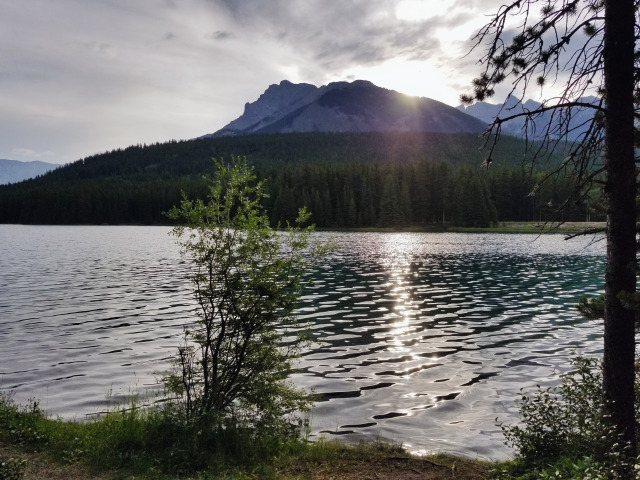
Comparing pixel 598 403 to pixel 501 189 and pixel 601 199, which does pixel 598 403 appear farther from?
pixel 501 189

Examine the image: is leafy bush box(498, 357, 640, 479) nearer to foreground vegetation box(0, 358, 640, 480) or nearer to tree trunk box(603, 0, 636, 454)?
foreground vegetation box(0, 358, 640, 480)

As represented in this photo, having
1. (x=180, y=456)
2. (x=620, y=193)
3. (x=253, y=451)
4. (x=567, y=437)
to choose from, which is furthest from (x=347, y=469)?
(x=620, y=193)

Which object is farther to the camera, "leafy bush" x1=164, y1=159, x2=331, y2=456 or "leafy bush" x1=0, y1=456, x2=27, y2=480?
"leafy bush" x1=164, y1=159, x2=331, y2=456

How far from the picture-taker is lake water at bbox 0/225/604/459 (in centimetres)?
1374

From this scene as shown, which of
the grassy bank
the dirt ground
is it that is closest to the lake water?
the dirt ground

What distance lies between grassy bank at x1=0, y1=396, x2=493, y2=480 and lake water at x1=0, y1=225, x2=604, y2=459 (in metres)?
1.87

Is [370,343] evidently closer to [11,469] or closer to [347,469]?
[347,469]

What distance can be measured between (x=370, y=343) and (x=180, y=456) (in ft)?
44.5

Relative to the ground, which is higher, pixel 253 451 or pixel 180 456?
pixel 180 456

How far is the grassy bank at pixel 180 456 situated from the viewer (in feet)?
29.1

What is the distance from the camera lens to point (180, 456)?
30.4 ft

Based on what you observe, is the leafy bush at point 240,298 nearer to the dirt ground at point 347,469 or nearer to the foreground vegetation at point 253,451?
the foreground vegetation at point 253,451

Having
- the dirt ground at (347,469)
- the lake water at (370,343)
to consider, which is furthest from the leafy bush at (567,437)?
the lake water at (370,343)

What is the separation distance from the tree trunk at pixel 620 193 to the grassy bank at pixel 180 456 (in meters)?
3.29
